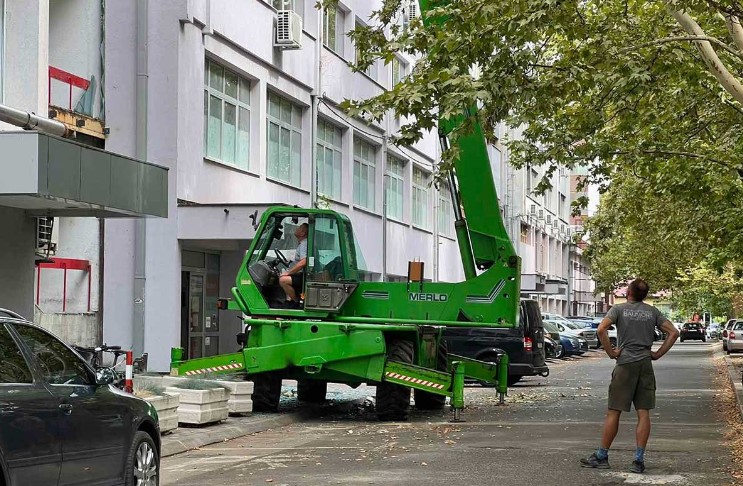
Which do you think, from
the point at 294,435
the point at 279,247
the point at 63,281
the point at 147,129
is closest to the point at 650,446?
the point at 294,435

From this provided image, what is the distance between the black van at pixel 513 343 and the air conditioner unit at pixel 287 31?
7.58 meters

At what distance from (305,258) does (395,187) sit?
22.6 meters

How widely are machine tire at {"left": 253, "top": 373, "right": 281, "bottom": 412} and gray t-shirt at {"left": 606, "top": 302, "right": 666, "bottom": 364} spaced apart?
6.97 metres

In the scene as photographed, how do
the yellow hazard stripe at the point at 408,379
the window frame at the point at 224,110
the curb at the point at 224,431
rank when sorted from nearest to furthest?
1. the curb at the point at 224,431
2. the yellow hazard stripe at the point at 408,379
3. the window frame at the point at 224,110

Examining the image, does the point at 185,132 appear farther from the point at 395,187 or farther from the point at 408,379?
the point at 395,187

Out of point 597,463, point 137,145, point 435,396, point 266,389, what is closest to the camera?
point 597,463

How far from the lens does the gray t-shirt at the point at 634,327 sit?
39.0 feet

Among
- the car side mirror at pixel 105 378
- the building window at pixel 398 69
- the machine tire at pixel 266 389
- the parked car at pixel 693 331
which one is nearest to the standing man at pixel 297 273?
the machine tire at pixel 266 389

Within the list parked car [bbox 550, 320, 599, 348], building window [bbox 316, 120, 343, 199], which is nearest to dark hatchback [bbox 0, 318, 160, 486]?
building window [bbox 316, 120, 343, 199]

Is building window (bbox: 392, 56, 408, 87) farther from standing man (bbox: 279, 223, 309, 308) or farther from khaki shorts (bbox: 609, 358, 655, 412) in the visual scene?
khaki shorts (bbox: 609, 358, 655, 412)

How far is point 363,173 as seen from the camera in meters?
36.4

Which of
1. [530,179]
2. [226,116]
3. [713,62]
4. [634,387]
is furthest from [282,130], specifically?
[530,179]

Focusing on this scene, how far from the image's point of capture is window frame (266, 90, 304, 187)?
2766cm

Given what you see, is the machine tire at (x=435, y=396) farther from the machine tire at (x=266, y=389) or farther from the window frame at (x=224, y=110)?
the window frame at (x=224, y=110)
